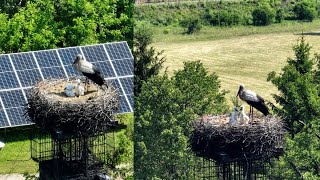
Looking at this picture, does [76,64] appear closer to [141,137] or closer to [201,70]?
[141,137]

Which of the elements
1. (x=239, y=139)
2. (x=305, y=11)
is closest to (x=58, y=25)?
(x=305, y=11)

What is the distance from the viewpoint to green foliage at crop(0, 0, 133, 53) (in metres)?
40.9

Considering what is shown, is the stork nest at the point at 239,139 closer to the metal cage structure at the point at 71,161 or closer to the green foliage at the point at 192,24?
the metal cage structure at the point at 71,161

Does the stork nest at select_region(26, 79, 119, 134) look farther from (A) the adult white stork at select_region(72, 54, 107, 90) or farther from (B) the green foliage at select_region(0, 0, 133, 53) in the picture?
(B) the green foliage at select_region(0, 0, 133, 53)

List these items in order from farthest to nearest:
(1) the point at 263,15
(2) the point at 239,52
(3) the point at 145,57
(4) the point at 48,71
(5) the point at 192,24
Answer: (1) the point at 263,15 < (5) the point at 192,24 < (2) the point at 239,52 < (3) the point at 145,57 < (4) the point at 48,71

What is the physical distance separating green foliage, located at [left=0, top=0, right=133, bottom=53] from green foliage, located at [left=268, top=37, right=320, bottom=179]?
9.49 metres

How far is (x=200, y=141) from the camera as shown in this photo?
2270cm

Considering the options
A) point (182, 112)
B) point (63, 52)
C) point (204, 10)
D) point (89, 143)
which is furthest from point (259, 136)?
point (204, 10)

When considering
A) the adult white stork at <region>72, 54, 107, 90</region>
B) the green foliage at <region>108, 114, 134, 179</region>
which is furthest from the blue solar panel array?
the adult white stork at <region>72, 54, 107, 90</region>

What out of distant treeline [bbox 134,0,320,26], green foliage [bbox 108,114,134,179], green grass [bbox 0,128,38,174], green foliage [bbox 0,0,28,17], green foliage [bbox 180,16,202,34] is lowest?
green grass [bbox 0,128,38,174]

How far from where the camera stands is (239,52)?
164 feet

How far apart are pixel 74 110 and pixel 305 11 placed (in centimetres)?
3008

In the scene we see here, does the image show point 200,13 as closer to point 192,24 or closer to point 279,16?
point 192,24

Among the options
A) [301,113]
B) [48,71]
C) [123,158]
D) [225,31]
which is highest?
[48,71]
